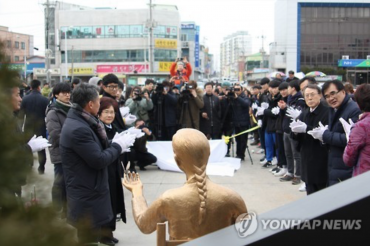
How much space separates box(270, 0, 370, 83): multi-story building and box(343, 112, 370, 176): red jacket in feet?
186

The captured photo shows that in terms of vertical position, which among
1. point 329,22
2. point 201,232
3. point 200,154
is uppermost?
point 329,22

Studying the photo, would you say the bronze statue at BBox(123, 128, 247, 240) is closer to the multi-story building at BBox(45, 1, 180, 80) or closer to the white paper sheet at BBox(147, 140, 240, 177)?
the white paper sheet at BBox(147, 140, 240, 177)

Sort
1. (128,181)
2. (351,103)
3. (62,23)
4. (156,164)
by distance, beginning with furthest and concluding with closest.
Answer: (62,23) → (156,164) → (351,103) → (128,181)

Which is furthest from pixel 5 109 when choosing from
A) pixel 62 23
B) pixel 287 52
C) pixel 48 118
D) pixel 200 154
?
pixel 287 52

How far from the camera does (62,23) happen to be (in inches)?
1991

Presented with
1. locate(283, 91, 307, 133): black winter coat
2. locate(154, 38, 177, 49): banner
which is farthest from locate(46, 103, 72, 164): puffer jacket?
locate(154, 38, 177, 49): banner

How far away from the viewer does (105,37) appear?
164ft

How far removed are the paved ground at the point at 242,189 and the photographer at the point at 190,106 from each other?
1.30m

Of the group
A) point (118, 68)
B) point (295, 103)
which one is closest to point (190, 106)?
point (295, 103)

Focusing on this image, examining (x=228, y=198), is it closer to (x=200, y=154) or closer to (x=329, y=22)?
(x=200, y=154)

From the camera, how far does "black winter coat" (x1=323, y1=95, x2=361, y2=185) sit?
3898 millimetres

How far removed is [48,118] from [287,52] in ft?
190

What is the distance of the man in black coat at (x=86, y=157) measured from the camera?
10.3ft

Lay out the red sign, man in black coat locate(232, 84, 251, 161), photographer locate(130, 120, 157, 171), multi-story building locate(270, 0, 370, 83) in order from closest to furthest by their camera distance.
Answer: photographer locate(130, 120, 157, 171), man in black coat locate(232, 84, 251, 161), the red sign, multi-story building locate(270, 0, 370, 83)
